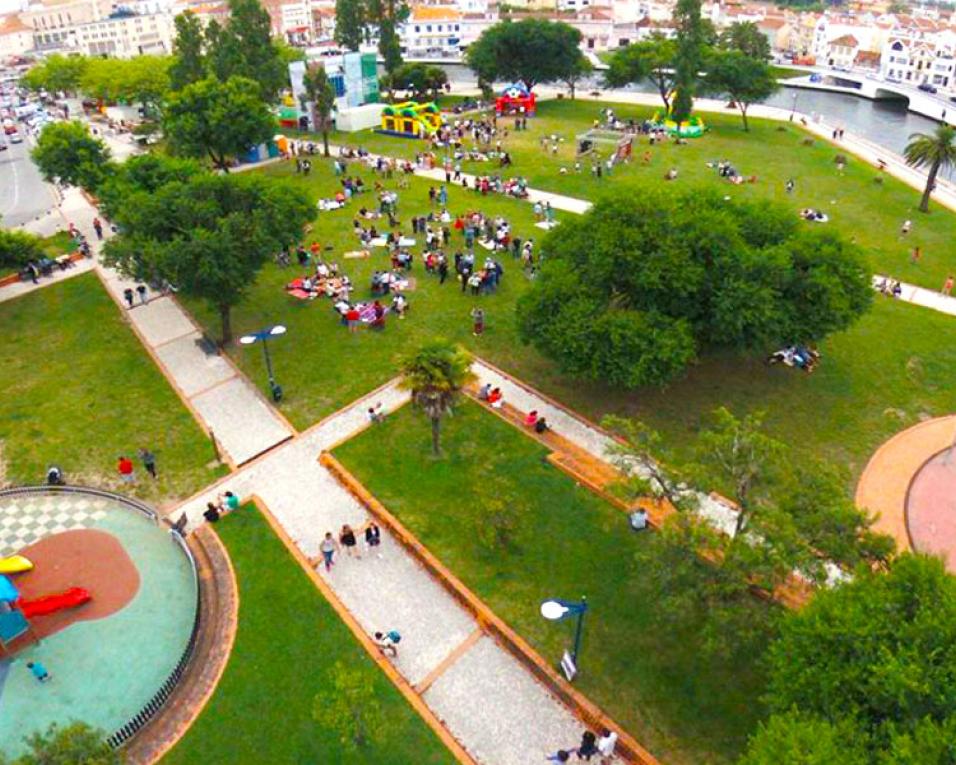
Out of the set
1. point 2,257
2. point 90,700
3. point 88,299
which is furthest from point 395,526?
point 2,257

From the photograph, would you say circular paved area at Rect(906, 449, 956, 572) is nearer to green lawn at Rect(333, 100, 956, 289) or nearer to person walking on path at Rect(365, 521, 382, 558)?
green lawn at Rect(333, 100, 956, 289)

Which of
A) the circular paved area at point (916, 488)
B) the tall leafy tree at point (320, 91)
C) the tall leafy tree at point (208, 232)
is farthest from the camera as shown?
the tall leafy tree at point (320, 91)

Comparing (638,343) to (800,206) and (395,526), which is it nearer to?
(395,526)

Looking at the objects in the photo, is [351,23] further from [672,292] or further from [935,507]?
[935,507]

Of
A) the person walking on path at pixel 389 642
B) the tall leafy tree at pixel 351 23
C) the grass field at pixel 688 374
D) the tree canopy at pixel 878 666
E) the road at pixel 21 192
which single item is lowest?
the person walking on path at pixel 389 642

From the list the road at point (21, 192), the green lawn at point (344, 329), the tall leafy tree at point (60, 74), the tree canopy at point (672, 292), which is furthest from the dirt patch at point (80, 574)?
the tall leafy tree at point (60, 74)

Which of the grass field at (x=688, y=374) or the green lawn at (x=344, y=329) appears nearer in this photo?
the grass field at (x=688, y=374)

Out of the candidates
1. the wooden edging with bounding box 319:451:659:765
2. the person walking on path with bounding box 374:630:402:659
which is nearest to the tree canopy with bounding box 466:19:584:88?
the wooden edging with bounding box 319:451:659:765

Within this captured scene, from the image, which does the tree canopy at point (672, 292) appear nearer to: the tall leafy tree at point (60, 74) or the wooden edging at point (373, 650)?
the wooden edging at point (373, 650)
